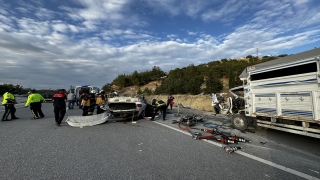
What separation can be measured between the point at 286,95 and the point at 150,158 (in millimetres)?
4265

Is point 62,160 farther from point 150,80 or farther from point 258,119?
point 150,80

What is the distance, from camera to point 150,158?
12.5 feet

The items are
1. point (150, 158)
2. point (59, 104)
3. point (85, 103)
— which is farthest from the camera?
point (85, 103)

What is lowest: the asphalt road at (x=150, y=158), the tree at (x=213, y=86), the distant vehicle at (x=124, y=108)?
the asphalt road at (x=150, y=158)

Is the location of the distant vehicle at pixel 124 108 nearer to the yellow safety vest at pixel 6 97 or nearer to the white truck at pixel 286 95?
the white truck at pixel 286 95

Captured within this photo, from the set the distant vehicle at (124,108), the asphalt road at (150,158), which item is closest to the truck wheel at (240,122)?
the asphalt road at (150,158)

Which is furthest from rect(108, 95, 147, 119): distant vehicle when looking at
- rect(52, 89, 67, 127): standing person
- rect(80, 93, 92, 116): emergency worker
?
rect(52, 89, 67, 127): standing person

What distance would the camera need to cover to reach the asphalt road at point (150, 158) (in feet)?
10.2

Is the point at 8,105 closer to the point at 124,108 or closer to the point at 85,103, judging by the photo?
the point at 85,103

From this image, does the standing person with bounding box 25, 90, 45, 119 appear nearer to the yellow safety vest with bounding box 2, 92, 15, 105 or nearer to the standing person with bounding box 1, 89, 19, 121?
the standing person with bounding box 1, 89, 19, 121

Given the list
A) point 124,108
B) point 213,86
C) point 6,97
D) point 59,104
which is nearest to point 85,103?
point 59,104

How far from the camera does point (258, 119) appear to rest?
21.0 feet

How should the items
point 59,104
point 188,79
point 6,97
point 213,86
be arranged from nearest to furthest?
1. point 59,104
2. point 6,97
3. point 213,86
4. point 188,79

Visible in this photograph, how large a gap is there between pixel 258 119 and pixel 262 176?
3.77m
